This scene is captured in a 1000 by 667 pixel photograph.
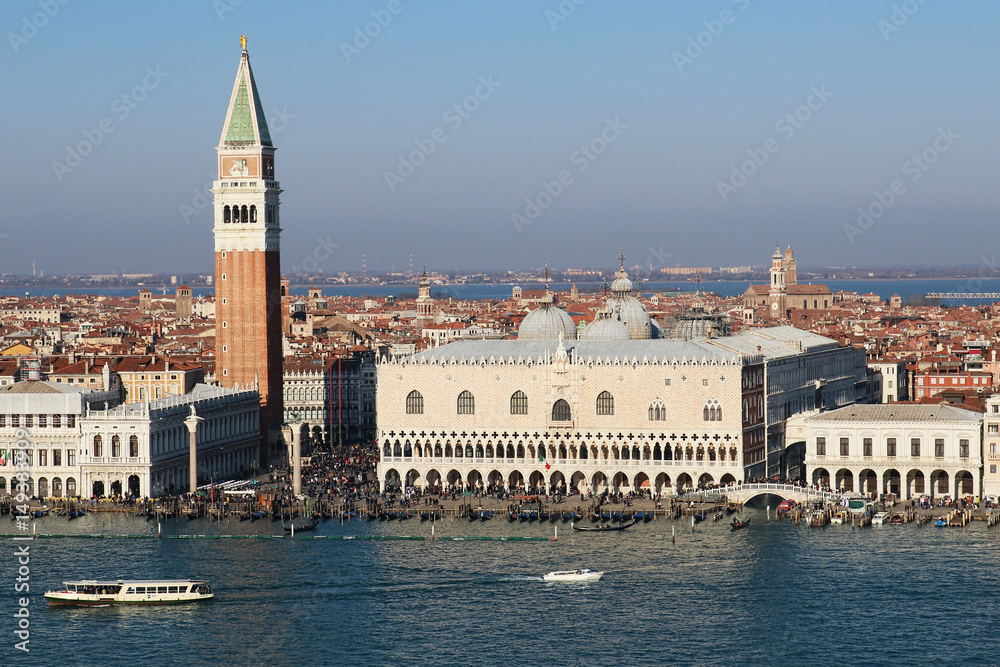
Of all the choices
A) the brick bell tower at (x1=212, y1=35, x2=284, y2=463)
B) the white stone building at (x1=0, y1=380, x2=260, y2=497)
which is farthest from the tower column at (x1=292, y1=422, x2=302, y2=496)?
the brick bell tower at (x1=212, y1=35, x2=284, y2=463)

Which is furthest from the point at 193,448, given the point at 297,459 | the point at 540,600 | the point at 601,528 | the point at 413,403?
the point at 540,600

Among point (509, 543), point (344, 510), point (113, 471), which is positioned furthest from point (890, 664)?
point (113, 471)

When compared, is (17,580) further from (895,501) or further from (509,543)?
(895,501)

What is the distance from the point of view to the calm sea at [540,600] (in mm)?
46844

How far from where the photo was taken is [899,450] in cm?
6806

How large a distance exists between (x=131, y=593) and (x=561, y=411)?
79.2ft

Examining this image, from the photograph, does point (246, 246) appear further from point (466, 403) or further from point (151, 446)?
point (466, 403)

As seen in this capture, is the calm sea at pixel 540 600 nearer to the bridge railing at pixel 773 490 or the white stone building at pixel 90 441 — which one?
the bridge railing at pixel 773 490

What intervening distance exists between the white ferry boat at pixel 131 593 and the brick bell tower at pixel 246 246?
2734 centimetres

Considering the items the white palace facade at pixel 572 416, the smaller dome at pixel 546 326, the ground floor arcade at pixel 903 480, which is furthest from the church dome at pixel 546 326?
the ground floor arcade at pixel 903 480

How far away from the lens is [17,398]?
71.9 metres

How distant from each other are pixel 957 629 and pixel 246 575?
70.6ft

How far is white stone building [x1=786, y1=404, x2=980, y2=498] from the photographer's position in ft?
221

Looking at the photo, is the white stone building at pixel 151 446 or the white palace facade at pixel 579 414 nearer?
the white stone building at pixel 151 446
